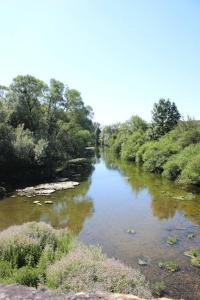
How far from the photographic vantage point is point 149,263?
13.8 meters

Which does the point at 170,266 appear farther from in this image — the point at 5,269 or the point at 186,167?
the point at 186,167

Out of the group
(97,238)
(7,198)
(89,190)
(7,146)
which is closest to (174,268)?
(97,238)

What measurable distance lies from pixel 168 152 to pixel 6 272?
35.0 metres

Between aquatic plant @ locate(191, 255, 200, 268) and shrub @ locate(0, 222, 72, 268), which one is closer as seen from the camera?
shrub @ locate(0, 222, 72, 268)

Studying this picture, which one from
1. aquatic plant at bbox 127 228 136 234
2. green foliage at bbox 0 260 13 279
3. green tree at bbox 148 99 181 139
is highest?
green tree at bbox 148 99 181 139

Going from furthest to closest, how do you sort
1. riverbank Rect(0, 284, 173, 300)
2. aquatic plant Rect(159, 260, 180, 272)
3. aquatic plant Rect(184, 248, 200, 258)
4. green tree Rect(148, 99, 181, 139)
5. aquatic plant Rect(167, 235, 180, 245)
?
green tree Rect(148, 99, 181, 139), aquatic plant Rect(167, 235, 180, 245), aquatic plant Rect(184, 248, 200, 258), aquatic plant Rect(159, 260, 180, 272), riverbank Rect(0, 284, 173, 300)

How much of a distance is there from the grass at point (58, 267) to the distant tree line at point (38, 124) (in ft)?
73.4

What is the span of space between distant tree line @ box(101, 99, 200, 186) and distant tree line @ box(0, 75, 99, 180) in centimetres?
1193

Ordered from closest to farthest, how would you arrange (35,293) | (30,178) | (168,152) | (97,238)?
(35,293) → (97,238) → (30,178) → (168,152)

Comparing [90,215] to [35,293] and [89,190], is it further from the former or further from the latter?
[35,293]

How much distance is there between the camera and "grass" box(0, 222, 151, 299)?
8461 millimetres

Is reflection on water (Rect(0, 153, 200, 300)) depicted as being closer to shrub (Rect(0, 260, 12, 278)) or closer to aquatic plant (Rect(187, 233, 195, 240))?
aquatic plant (Rect(187, 233, 195, 240))

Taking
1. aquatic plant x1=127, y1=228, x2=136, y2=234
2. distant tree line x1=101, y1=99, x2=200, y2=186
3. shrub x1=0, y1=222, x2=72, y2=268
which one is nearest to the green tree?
distant tree line x1=101, y1=99, x2=200, y2=186

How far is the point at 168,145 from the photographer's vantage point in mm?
43656
